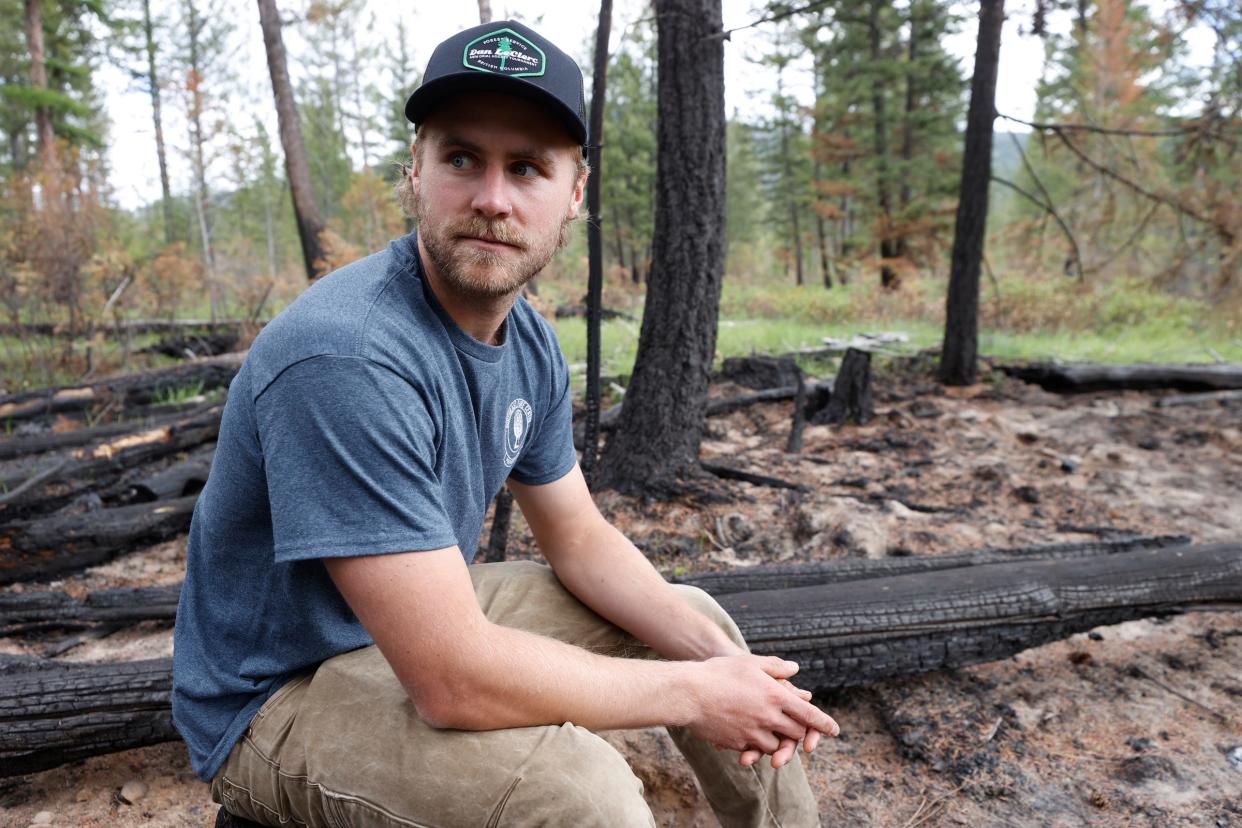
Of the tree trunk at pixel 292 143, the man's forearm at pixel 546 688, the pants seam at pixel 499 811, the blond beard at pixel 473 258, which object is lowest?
the pants seam at pixel 499 811

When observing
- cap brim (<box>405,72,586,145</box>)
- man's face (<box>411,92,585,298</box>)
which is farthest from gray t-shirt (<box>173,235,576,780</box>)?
cap brim (<box>405,72,586,145</box>)

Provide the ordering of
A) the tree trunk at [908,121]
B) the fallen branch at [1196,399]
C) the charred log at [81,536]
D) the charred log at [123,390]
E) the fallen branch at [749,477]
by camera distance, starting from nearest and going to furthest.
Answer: the charred log at [81,536] → the fallen branch at [749,477] → the charred log at [123,390] → the fallen branch at [1196,399] → the tree trunk at [908,121]

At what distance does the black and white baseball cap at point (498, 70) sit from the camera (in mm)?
1602

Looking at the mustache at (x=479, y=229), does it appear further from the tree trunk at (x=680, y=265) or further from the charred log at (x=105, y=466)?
the charred log at (x=105, y=466)

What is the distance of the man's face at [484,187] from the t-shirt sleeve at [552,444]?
42cm

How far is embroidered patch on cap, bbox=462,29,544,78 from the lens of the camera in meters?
1.60

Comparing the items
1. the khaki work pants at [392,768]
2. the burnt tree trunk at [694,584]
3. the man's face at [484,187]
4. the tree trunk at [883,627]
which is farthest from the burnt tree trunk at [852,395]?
the khaki work pants at [392,768]

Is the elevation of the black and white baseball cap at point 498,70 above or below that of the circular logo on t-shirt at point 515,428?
above

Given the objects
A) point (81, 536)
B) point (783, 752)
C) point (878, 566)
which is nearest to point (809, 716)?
point (783, 752)

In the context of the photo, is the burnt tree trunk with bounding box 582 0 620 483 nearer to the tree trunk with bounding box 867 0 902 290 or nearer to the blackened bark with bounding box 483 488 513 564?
the blackened bark with bounding box 483 488 513 564

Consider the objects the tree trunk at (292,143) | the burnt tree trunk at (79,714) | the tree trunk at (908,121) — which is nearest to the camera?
the burnt tree trunk at (79,714)

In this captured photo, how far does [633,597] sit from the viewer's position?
2.04 m

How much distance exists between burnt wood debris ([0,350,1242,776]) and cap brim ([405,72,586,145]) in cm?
184

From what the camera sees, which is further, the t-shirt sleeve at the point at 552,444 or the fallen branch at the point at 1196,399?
the fallen branch at the point at 1196,399
